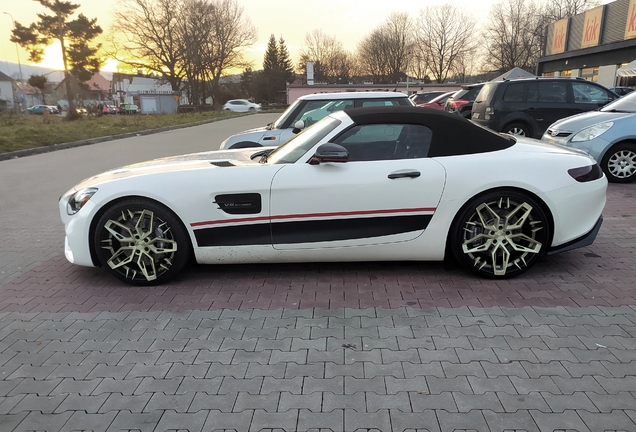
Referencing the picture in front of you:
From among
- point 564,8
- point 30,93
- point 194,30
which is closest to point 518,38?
point 564,8

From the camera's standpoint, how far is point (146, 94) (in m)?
60.8

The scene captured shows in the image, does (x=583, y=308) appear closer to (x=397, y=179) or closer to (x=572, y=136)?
(x=397, y=179)

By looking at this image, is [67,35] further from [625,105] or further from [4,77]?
[4,77]

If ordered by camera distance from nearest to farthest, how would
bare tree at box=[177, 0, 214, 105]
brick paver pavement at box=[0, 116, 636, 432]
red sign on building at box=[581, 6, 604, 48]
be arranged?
brick paver pavement at box=[0, 116, 636, 432] < red sign on building at box=[581, 6, 604, 48] < bare tree at box=[177, 0, 214, 105]

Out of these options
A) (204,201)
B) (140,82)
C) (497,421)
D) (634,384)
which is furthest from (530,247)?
(140,82)

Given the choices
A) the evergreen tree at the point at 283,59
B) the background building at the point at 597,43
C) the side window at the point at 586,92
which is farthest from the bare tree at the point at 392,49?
the side window at the point at 586,92

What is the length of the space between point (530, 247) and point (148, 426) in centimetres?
321

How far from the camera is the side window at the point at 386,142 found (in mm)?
3973

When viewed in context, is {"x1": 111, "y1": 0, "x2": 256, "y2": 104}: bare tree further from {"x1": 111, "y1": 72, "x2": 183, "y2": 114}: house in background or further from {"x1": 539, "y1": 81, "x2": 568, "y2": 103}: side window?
{"x1": 539, "y1": 81, "x2": 568, "y2": 103}: side window

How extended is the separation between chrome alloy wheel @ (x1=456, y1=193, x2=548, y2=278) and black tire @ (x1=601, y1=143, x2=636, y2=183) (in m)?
4.90

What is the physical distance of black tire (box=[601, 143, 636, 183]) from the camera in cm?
773

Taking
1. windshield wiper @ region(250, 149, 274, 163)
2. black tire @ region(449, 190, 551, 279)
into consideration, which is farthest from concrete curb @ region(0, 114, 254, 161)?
black tire @ region(449, 190, 551, 279)

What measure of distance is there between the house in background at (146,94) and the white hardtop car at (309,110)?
51319 millimetres

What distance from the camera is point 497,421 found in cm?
229
